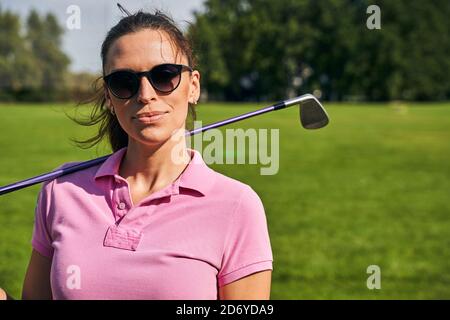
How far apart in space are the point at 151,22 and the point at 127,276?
0.90m

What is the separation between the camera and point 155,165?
103 inches

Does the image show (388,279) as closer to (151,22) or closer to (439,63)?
(151,22)

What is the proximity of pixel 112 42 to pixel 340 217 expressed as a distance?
9214 millimetres

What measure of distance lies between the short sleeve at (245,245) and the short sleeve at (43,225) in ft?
2.18

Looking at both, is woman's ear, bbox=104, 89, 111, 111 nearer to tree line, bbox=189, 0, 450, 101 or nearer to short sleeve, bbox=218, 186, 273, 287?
short sleeve, bbox=218, 186, 273, 287

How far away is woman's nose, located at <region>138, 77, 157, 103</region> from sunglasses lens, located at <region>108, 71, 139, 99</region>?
2 cm

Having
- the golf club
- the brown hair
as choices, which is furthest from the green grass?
the golf club

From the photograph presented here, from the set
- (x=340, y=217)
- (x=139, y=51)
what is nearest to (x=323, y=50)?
(x=340, y=217)

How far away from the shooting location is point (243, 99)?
91.5 meters

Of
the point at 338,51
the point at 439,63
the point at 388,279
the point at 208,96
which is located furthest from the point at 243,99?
the point at 388,279

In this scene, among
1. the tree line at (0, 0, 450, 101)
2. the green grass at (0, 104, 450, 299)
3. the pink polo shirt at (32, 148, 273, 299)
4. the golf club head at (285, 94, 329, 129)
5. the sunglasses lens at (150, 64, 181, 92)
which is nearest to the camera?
the pink polo shirt at (32, 148, 273, 299)

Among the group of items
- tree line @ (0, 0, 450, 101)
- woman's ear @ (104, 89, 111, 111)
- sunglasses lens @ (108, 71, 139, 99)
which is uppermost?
tree line @ (0, 0, 450, 101)

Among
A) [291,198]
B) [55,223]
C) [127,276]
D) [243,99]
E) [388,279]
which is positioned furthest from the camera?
[243,99]

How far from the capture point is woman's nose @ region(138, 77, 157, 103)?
2504mm
